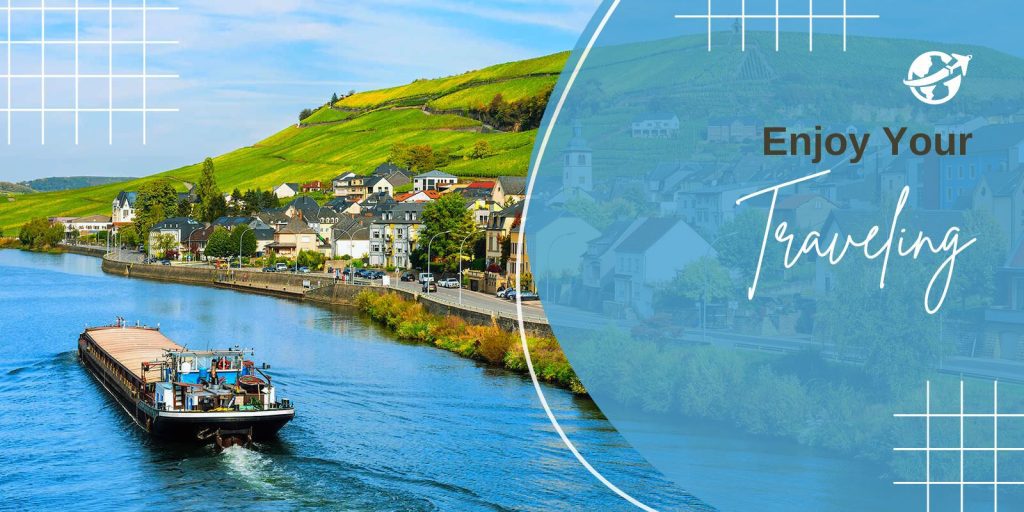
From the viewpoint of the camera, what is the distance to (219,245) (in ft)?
297

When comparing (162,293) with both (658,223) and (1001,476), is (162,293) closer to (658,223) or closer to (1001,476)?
(658,223)

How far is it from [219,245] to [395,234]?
1936cm

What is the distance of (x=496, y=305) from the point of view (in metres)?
46.8

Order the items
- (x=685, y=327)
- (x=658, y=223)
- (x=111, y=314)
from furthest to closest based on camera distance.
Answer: (x=111, y=314), (x=685, y=327), (x=658, y=223)

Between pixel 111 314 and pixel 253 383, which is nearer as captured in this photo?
pixel 253 383

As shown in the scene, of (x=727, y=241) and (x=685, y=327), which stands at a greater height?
(x=727, y=241)

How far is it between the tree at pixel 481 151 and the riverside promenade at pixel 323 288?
3437 cm

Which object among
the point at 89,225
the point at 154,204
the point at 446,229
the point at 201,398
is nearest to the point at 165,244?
the point at 154,204

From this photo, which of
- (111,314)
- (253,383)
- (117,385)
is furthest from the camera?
(111,314)

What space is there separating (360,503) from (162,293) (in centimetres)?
5163

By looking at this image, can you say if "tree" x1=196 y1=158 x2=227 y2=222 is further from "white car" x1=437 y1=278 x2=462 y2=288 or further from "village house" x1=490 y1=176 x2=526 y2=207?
"white car" x1=437 y1=278 x2=462 y2=288

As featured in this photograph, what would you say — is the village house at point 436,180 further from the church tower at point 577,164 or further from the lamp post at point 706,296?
the lamp post at point 706,296

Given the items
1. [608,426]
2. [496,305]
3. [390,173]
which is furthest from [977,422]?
[390,173]

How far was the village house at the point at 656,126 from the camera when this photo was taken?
20.9 m
